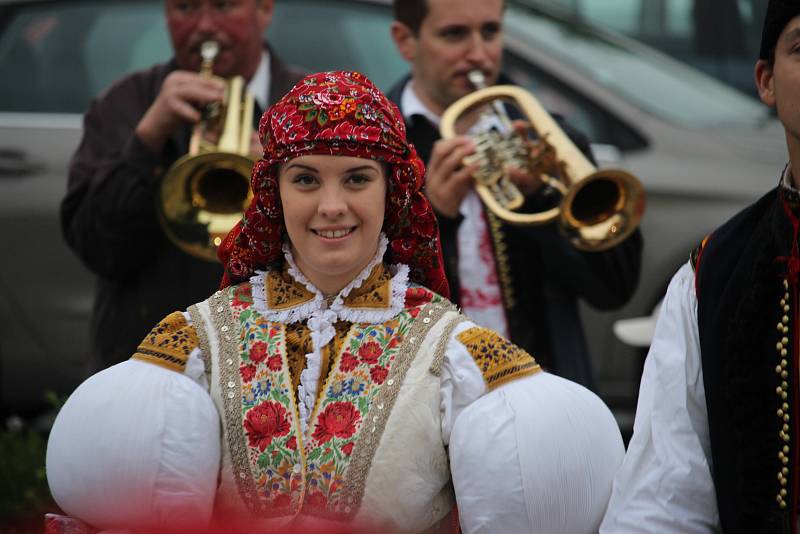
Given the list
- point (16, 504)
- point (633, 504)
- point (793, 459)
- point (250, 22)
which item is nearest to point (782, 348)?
point (793, 459)

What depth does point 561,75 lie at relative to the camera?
6.44 meters

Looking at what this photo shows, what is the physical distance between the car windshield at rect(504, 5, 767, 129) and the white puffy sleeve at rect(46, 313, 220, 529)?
370cm

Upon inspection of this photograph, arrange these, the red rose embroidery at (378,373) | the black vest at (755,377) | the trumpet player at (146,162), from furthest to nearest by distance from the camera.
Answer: the trumpet player at (146,162) < the red rose embroidery at (378,373) < the black vest at (755,377)

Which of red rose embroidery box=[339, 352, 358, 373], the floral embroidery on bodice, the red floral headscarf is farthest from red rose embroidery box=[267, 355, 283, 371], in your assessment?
the red floral headscarf

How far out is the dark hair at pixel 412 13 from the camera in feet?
16.0

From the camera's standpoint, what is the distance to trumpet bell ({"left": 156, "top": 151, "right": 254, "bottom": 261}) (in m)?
4.74

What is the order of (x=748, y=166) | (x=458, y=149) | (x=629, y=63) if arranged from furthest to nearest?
(x=629, y=63) → (x=748, y=166) → (x=458, y=149)

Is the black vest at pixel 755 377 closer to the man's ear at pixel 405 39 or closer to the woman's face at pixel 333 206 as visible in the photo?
the woman's face at pixel 333 206

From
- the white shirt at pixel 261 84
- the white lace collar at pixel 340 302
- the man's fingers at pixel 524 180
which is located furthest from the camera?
the white shirt at pixel 261 84

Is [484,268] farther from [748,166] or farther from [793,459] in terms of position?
[748,166]

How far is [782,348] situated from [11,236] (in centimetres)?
411

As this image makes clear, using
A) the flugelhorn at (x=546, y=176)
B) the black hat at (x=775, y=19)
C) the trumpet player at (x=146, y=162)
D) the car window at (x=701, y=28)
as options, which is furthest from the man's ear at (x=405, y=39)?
the car window at (x=701, y=28)

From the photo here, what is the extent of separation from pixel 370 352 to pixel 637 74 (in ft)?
12.4

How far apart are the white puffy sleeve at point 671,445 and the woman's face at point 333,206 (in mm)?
624
